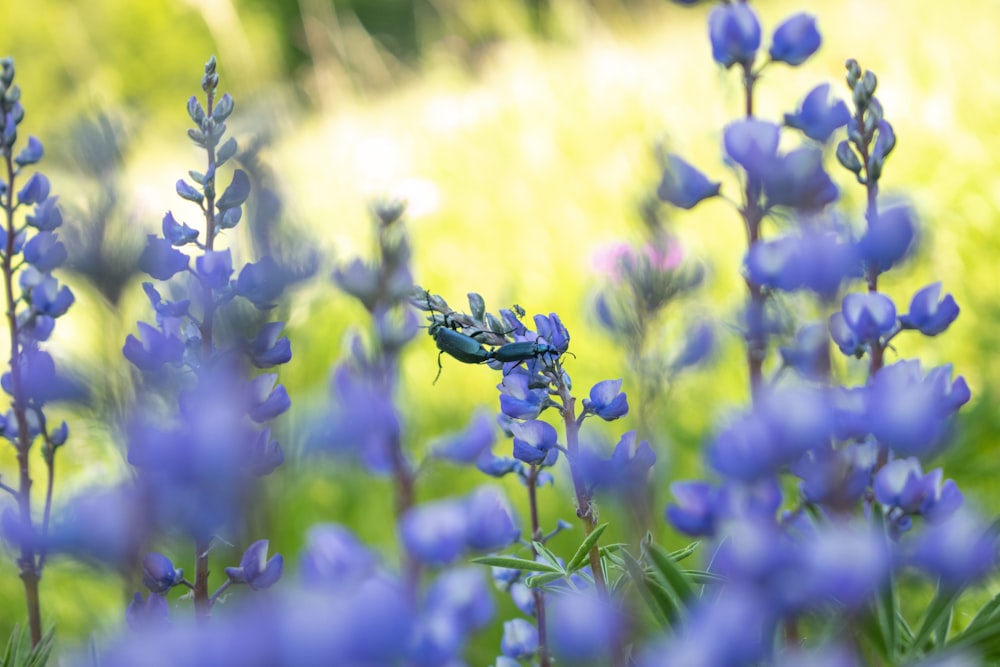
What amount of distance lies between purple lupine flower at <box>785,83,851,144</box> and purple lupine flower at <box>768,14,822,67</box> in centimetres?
13

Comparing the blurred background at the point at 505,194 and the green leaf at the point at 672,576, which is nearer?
the green leaf at the point at 672,576

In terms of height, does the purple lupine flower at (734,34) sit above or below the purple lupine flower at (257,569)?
above

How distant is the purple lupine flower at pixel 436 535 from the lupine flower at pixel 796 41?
2.52 feet

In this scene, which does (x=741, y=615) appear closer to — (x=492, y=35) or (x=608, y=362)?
(x=608, y=362)

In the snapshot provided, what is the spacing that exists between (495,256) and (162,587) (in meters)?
3.49

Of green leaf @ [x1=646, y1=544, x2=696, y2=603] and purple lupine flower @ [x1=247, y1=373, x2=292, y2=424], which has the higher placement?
purple lupine flower @ [x1=247, y1=373, x2=292, y2=424]

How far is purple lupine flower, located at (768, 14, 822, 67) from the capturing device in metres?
1.16

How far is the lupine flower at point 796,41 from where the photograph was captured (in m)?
1.16

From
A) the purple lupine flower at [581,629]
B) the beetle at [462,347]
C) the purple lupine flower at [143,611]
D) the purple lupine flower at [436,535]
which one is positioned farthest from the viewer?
the beetle at [462,347]

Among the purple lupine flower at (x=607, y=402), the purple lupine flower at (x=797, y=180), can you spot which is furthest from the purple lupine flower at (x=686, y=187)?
the purple lupine flower at (x=607, y=402)

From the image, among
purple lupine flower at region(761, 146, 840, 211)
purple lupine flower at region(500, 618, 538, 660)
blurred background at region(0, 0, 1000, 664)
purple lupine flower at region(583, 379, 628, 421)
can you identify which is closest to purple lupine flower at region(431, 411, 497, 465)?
blurred background at region(0, 0, 1000, 664)

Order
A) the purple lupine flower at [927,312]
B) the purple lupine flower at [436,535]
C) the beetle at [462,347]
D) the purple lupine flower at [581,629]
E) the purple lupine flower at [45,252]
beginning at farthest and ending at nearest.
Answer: the purple lupine flower at [45,252]
the purple lupine flower at [927,312]
the beetle at [462,347]
the purple lupine flower at [436,535]
the purple lupine flower at [581,629]

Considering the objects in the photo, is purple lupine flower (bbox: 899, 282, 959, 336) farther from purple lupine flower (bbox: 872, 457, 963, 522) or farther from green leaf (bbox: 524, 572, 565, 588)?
green leaf (bbox: 524, 572, 565, 588)

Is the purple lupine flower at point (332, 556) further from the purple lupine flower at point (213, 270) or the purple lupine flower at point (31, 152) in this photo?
the purple lupine flower at point (31, 152)
